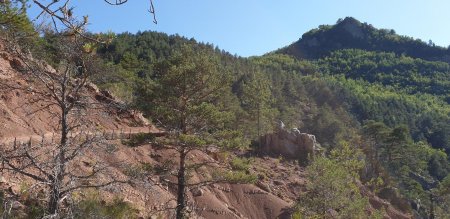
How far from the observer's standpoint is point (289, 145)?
3750cm

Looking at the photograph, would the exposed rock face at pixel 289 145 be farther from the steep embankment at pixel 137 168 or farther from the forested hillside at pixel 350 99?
the forested hillside at pixel 350 99

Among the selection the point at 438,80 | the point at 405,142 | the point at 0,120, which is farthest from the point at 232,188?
the point at 438,80

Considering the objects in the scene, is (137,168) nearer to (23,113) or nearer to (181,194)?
(181,194)

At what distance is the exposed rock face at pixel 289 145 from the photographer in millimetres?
37188

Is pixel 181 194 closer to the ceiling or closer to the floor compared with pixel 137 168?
Answer: closer to the floor

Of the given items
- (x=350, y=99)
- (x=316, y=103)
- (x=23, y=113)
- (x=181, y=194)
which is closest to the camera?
(x=181, y=194)

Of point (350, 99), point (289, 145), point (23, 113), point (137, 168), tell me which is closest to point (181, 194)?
point (137, 168)

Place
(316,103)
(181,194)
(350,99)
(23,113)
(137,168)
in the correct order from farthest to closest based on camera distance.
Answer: (350,99)
(316,103)
(23,113)
(181,194)
(137,168)

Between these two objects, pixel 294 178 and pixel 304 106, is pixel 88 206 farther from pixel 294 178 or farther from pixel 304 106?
pixel 304 106

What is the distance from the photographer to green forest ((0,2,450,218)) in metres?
18.5

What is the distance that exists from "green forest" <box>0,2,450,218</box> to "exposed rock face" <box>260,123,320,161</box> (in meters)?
1.19

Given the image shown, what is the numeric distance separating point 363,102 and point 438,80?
231ft

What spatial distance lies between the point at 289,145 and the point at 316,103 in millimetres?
57222

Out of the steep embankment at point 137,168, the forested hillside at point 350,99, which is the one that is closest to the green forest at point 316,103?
the forested hillside at point 350,99
